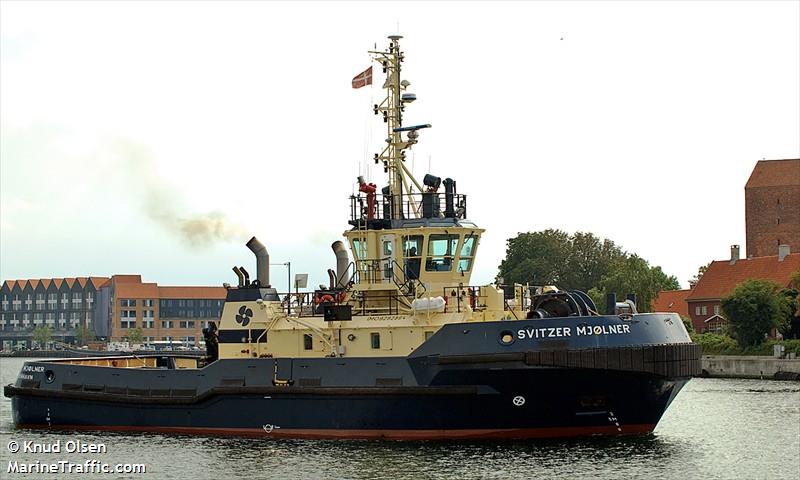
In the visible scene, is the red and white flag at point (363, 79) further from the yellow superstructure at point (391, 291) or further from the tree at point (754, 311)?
the tree at point (754, 311)

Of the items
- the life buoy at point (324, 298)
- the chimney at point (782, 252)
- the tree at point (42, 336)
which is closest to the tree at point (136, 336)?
the tree at point (42, 336)

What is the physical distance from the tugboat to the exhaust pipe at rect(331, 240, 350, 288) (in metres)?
0.03

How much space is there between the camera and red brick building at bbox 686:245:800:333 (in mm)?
80062

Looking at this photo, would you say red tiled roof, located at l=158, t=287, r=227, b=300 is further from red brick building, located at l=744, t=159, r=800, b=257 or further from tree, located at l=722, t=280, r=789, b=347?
tree, located at l=722, t=280, r=789, b=347

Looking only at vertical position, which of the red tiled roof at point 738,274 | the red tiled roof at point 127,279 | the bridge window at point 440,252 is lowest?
the bridge window at point 440,252

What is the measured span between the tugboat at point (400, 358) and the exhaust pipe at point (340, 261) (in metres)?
0.03

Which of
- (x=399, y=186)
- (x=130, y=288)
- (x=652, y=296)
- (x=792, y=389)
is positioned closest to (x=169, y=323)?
(x=130, y=288)

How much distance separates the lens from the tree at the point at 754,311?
2662 inches

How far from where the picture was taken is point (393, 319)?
92.0 ft

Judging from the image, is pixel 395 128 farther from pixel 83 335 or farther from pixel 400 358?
pixel 83 335

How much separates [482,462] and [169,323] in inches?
4908

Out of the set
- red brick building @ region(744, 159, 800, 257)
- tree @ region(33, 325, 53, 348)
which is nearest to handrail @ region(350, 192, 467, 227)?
red brick building @ region(744, 159, 800, 257)

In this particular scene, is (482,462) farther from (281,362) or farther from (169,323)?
(169,323)

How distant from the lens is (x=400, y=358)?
27250 mm
